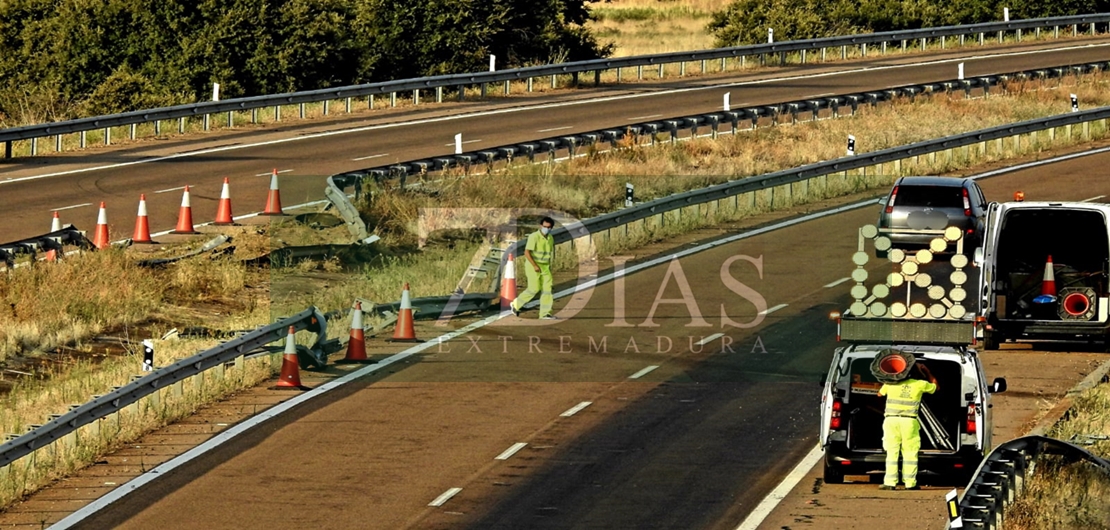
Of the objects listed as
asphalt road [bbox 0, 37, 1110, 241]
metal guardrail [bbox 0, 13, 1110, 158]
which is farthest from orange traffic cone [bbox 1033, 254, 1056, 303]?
metal guardrail [bbox 0, 13, 1110, 158]

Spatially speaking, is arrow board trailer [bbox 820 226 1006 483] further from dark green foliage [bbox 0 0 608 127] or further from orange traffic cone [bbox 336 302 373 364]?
dark green foliage [bbox 0 0 608 127]

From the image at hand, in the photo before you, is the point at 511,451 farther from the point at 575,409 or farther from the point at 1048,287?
the point at 1048,287

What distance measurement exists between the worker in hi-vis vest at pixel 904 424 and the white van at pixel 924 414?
0.47 ft

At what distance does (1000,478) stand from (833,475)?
2.35 m

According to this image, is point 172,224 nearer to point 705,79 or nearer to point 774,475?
point 774,475

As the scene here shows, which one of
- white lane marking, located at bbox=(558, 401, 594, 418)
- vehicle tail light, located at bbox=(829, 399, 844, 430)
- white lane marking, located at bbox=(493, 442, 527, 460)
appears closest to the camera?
vehicle tail light, located at bbox=(829, 399, 844, 430)

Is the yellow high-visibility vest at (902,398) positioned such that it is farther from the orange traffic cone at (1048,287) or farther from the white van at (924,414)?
the orange traffic cone at (1048,287)

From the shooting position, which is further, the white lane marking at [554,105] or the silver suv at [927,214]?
the white lane marking at [554,105]

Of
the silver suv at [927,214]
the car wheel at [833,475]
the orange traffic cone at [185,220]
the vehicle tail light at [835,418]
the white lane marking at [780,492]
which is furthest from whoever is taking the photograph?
the orange traffic cone at [185,220]

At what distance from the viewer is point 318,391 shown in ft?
61.5

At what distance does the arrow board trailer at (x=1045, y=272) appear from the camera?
20844 millimetres

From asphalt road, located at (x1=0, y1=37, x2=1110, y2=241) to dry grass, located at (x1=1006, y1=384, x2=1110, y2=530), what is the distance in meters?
17.3

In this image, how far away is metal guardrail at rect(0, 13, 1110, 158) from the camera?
124 ft

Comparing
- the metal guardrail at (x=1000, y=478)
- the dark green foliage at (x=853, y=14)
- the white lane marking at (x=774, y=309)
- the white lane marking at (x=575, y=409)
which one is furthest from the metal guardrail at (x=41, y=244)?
the dark green foliage at (x=853, y=14)
